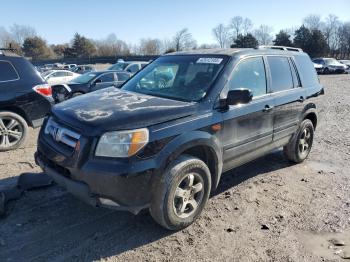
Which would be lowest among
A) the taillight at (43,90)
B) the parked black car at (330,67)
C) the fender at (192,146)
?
the parked black car at (330,67)

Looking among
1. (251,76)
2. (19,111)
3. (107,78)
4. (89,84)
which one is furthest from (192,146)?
(107,78)

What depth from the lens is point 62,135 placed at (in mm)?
3568

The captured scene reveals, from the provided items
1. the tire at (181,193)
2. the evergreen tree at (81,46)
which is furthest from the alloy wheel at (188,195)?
the evergreen tree at (81,46)

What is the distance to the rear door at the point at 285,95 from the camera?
5051mm

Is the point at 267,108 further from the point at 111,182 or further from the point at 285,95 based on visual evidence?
the point at 111,182

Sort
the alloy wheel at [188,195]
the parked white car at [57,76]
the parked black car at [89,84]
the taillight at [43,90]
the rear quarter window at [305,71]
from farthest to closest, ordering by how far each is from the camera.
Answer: the parked white car at [57,76] < the parked black car at [89,84] < the taillight at [43,90] < the rear quarter window at [305,71] < the alloy wheel at [188,195]

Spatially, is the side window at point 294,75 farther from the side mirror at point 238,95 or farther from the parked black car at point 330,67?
the parked black car at point 330,67

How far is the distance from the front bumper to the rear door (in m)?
2.51

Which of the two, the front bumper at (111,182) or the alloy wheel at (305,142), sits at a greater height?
the front bumper at (111,182)

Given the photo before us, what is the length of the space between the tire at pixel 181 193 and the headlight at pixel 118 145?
43 cm

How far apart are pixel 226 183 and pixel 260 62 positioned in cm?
181

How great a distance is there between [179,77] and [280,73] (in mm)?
1694

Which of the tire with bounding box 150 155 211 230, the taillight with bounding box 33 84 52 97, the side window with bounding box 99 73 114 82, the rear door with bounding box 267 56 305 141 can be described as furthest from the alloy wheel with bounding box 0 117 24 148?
the side window with bounding box 99 73 114 82

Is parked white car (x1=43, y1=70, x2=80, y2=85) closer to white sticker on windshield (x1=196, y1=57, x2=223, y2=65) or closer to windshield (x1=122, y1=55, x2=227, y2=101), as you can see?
windshield (x1=122, y1=55, x2=227, y2=101)
